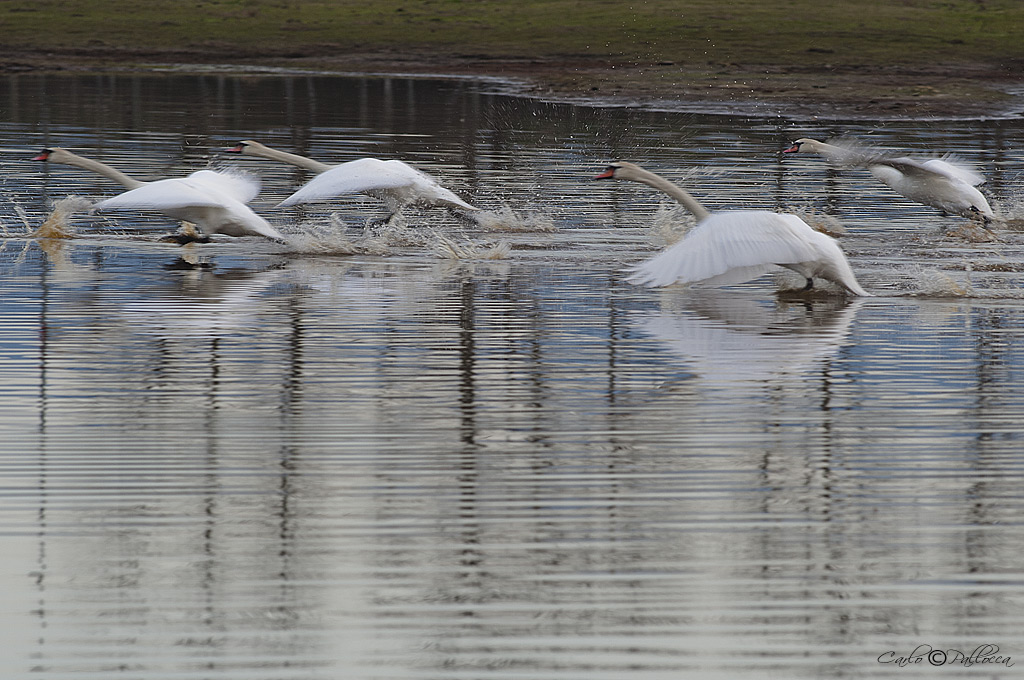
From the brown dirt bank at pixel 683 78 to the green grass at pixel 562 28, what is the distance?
661 millimetres

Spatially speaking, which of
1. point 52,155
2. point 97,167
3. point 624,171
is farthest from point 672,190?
point 52,155

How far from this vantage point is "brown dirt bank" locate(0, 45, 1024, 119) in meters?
32.4

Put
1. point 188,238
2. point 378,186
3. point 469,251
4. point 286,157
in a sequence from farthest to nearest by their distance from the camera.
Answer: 1. point 286,157
2. point 378,186
3. point 469,251
4. point 188,238

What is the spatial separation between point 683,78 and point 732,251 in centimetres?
2687

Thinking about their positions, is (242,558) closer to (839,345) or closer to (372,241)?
(839,345)

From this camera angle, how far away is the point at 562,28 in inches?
1794

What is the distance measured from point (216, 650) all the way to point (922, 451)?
327 cm

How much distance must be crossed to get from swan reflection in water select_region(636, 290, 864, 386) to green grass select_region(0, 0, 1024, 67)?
94.2ft

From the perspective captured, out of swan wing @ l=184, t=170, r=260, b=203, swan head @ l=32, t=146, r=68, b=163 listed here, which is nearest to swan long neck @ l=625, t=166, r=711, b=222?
swan wing @ l=184, t=170, r=260, b=203

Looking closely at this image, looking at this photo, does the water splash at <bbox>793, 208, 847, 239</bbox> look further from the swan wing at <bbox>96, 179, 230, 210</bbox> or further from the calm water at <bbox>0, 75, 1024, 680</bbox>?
the swan wing at <bbox>96, 179, 230, 210</bbox>

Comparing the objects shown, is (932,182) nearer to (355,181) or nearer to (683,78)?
(355,181)

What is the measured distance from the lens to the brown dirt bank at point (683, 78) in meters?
A: 32.4

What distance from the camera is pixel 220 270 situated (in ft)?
40.1

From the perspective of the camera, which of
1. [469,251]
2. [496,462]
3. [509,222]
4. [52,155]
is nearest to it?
[496,462]
